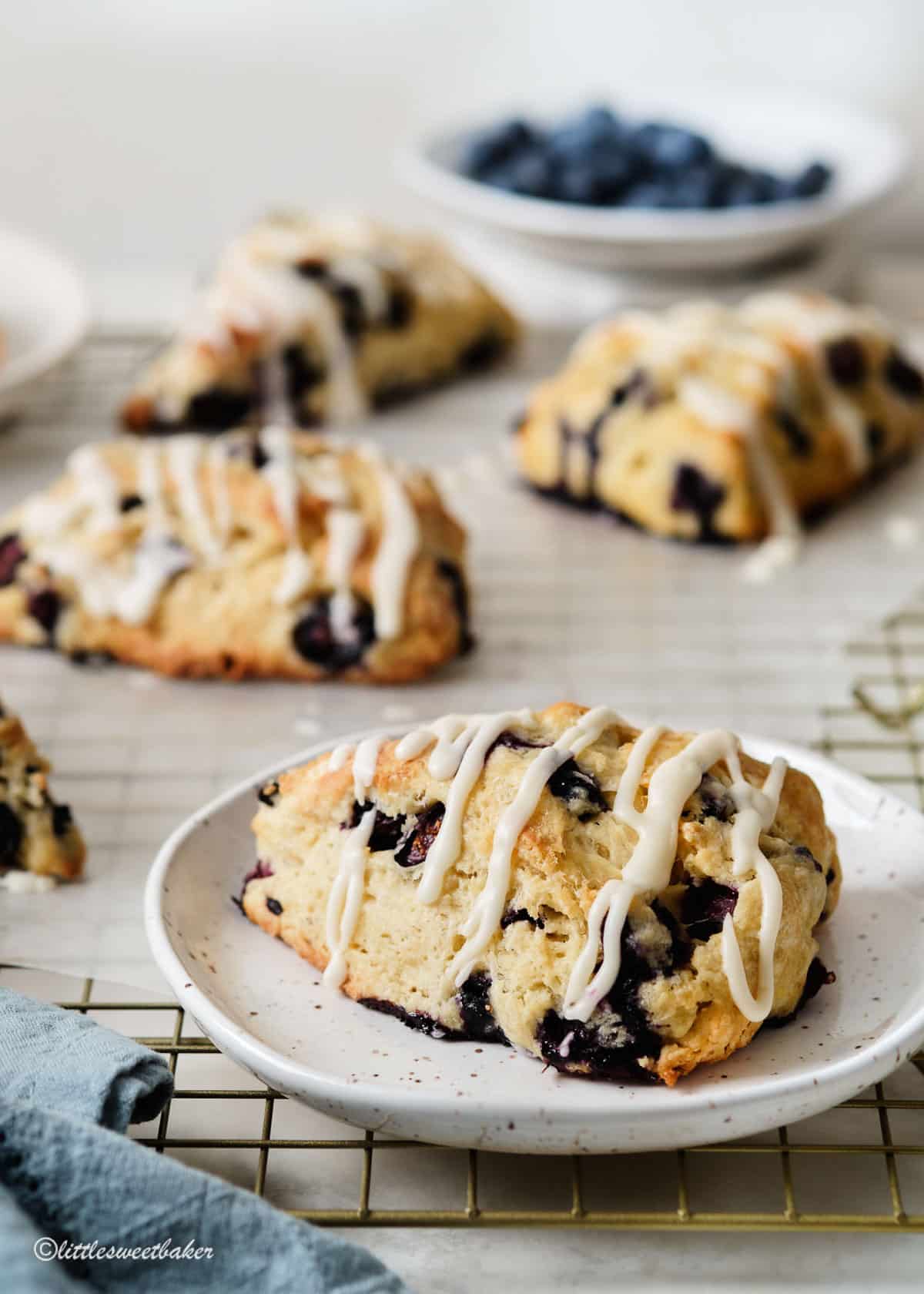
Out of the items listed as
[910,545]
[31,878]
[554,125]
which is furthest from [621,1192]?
[554,125]

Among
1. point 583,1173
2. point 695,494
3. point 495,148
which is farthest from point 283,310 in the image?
point 583,1173

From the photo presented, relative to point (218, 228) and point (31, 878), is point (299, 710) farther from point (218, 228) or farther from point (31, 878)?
point (218, 228)

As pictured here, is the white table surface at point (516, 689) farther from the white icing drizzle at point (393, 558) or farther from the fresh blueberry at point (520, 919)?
the fresh blueberry at point (520, 919)

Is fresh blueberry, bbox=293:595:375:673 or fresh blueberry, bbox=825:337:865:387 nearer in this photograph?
fresh blueberry, bbox=293:595:375:673

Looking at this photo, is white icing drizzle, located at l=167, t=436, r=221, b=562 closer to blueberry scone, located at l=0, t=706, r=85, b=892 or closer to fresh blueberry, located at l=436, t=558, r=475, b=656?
fresh blueberry, located at l=436, t=558, r=475, b=656

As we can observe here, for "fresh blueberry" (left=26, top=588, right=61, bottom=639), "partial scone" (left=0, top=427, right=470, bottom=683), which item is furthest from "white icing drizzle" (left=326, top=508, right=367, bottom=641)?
"fresh blueberry" (left=26, top=588, right=61, bottom=639)

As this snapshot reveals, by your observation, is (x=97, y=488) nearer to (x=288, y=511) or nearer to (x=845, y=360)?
(x=288, y=511)

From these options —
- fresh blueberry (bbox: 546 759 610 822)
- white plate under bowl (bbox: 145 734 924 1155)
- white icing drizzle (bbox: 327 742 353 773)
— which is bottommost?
white plate under bowl (bbox: 145 734 924 1155)
